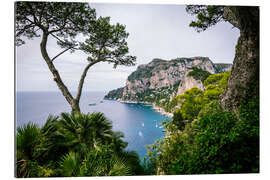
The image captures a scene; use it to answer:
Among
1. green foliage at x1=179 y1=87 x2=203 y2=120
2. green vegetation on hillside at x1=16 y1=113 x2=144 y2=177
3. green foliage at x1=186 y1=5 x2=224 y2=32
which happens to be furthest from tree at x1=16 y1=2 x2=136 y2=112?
green foliage at x1=179 y1=87 x2=203 y2=120

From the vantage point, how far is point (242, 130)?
60.7 inches

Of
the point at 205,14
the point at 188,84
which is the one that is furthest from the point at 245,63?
the point at 188,84

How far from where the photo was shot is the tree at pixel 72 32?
2098mm

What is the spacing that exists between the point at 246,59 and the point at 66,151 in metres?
3.02

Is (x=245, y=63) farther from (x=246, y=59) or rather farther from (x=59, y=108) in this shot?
(x=59, y=108)

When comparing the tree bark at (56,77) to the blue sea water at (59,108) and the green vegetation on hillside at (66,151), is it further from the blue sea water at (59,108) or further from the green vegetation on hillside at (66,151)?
the green vegetation on hillside at (66,151)

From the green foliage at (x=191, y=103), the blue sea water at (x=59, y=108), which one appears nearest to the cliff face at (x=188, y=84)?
the green foliage at (x=191, y=103)

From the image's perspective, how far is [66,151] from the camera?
183cm

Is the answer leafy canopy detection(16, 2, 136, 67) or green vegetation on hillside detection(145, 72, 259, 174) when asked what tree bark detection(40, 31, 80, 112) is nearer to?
leafy canopy detection(16, 2, 136, 67)

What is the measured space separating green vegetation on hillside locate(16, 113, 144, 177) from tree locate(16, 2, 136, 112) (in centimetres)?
91

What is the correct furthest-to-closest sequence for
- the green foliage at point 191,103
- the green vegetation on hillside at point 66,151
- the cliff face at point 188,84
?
the cliff face at point 188,84 < the green foliage at point 191,103 < the green vegetation on hillside at point 66,151

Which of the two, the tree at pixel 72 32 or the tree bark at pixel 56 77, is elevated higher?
the tree at pixel 72 32

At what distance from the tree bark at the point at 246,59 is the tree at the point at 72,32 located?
1.87m
